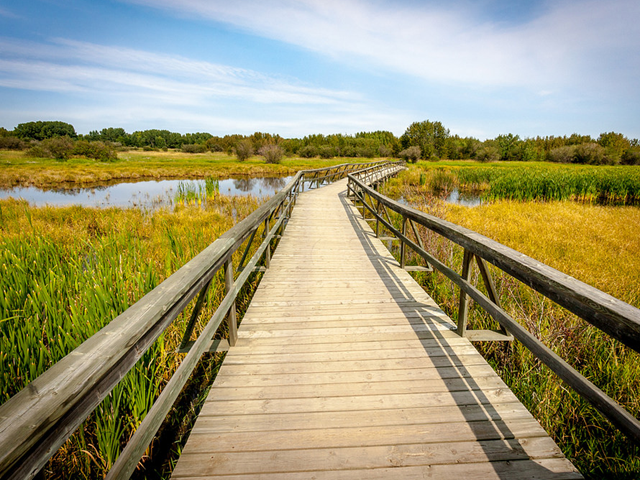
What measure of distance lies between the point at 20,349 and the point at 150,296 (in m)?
1.83

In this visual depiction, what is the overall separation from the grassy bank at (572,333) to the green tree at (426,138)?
5641cm

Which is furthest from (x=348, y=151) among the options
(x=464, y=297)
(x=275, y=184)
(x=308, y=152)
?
(x=464, y=297)

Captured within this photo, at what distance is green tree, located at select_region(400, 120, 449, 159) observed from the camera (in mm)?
62094

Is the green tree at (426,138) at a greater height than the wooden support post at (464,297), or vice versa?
the green tree at (426,138)

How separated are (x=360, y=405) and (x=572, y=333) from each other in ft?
9.75

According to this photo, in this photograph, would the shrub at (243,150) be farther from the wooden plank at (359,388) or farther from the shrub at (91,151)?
the wooden plank at (359,388)

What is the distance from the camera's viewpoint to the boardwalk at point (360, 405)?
1.64 meters

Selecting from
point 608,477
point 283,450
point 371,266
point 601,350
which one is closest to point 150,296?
point 283,450

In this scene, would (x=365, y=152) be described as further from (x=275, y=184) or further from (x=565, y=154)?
(x=275, y=184)

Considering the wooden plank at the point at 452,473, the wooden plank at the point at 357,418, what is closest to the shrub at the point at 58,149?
the wooden plank at the point at 357,418

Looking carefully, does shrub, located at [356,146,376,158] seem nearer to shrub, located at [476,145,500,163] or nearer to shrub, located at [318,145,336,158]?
shrub, located at [318,145,336,158]

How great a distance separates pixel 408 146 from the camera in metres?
64.6

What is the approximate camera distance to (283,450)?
5.65ft

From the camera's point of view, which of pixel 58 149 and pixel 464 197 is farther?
pixel 58 149
